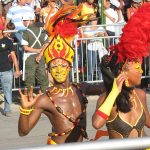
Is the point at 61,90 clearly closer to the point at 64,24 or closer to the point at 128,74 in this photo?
the point at 64,24

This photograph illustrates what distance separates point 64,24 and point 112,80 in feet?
3.62

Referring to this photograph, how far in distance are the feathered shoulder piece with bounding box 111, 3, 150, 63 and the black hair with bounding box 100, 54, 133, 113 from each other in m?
0.07

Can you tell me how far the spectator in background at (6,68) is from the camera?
10641 millimetres

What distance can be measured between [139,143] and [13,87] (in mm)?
8938

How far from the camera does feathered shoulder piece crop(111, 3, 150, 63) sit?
16.5 feet

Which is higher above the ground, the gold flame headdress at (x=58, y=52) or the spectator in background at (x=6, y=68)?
the gold flame headdress at (x=58, y=52)

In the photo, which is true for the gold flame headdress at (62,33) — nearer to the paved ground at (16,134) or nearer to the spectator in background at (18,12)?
the paved ground at (16,134)

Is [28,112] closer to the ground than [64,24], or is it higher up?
closer to the ground

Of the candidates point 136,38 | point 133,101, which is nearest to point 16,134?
point 133,101

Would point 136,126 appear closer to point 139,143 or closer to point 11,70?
point 139,143

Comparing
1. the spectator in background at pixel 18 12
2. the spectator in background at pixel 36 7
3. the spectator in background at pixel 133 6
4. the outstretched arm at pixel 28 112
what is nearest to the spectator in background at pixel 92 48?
the spectator in background at pixel 133 6

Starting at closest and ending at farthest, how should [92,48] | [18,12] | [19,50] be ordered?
1. [19,50]
2. [92,48]
3. [18,12]

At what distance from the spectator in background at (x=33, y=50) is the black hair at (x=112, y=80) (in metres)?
5.66

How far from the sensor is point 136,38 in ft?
16.5
